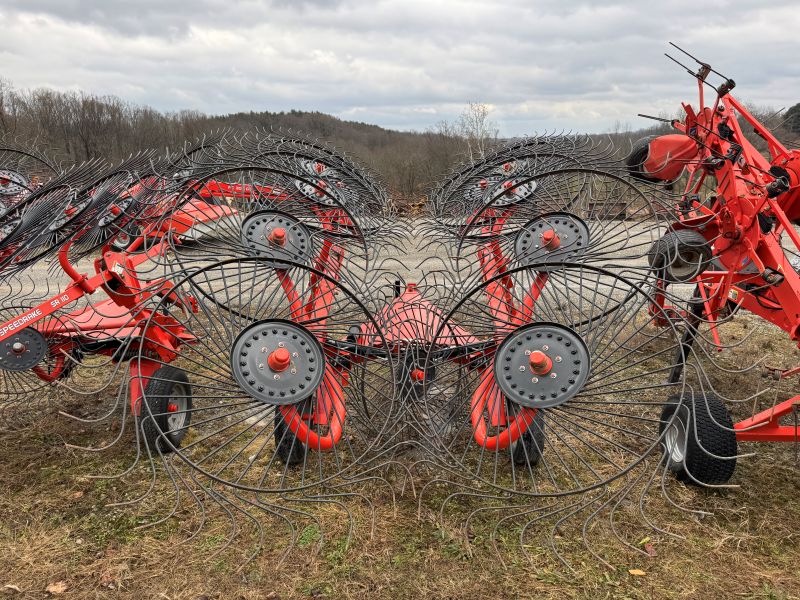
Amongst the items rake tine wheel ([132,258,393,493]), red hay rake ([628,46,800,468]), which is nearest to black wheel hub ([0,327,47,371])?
rake tine wheel ([132,258,393,493])

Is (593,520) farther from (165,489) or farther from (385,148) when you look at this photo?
(385,148)

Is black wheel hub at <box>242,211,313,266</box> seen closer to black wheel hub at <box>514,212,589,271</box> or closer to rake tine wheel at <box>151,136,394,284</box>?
rake tine wheel at <box>151,136,394,284</box>

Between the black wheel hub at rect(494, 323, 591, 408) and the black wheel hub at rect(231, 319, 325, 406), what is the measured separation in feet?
2.84

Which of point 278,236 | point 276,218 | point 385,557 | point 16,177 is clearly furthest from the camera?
point 16,177

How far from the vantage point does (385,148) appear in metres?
17.2

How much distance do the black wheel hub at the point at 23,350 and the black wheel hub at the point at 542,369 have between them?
10.0 ft

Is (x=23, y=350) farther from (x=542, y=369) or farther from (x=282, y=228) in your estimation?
(x=542, y=369)

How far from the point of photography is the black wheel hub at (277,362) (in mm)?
2490

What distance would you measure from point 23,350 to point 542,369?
333 centimetres

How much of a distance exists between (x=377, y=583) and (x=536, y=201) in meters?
3.50

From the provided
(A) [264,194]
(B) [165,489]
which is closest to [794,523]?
(B) [165,489]

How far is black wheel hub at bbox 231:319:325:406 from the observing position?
2.49m

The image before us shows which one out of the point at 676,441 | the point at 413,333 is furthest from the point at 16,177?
the point at 676,441

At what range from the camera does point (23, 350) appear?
3605 mm
